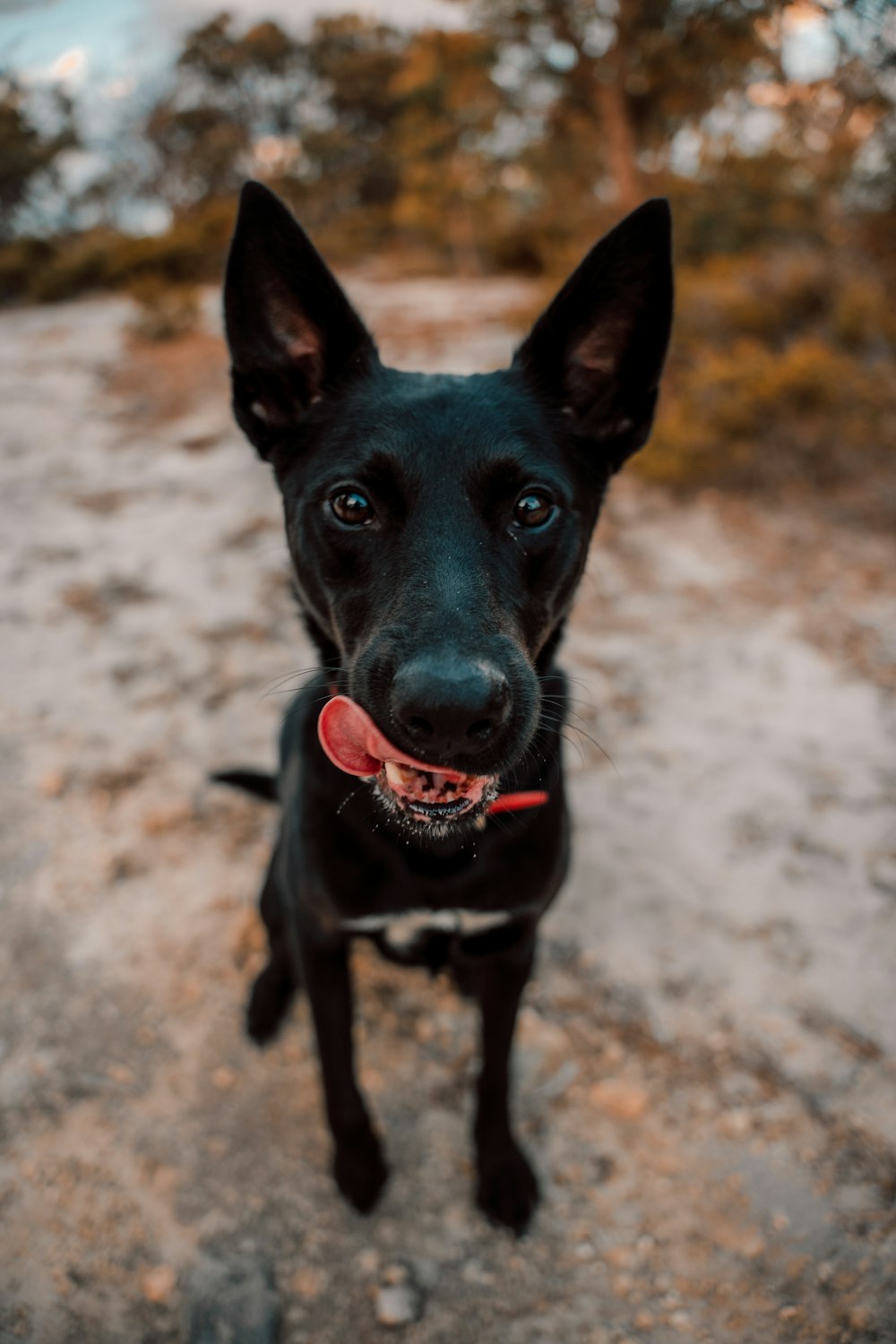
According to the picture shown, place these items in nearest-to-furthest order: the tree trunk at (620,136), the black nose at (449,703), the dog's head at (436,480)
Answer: the black nose at (449,703), the dog's head at (436,480), the tree trunk at (620,136)

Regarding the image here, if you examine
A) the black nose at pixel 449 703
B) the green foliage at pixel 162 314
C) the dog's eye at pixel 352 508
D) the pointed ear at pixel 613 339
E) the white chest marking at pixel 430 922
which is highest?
the pointed ear at pixel 613 339

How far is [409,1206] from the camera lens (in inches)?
72.9

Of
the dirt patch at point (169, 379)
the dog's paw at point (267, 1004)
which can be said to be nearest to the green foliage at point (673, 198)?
the dirt patch at point (169, 379)

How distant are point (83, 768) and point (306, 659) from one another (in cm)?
109

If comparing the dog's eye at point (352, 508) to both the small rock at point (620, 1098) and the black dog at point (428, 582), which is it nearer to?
the black dog at point (428, 582)

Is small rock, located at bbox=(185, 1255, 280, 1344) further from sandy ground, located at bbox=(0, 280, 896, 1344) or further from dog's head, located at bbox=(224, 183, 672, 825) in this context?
dog's head, located at bbox=(224, 183, 672, 825)

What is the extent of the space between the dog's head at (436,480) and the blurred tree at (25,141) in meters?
4.33

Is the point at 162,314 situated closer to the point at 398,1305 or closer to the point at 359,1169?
the point at 359,1169

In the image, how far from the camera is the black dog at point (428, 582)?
4.48 feet

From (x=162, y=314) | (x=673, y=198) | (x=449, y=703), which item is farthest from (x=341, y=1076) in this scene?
(x=673, y=198)

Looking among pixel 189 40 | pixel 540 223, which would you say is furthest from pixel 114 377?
pixel 189 40

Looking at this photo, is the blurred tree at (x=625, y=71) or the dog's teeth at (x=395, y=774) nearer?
the dog's teeth at (x=395, y=774)

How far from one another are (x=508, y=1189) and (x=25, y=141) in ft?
25.7

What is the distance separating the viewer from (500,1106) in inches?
74.5
